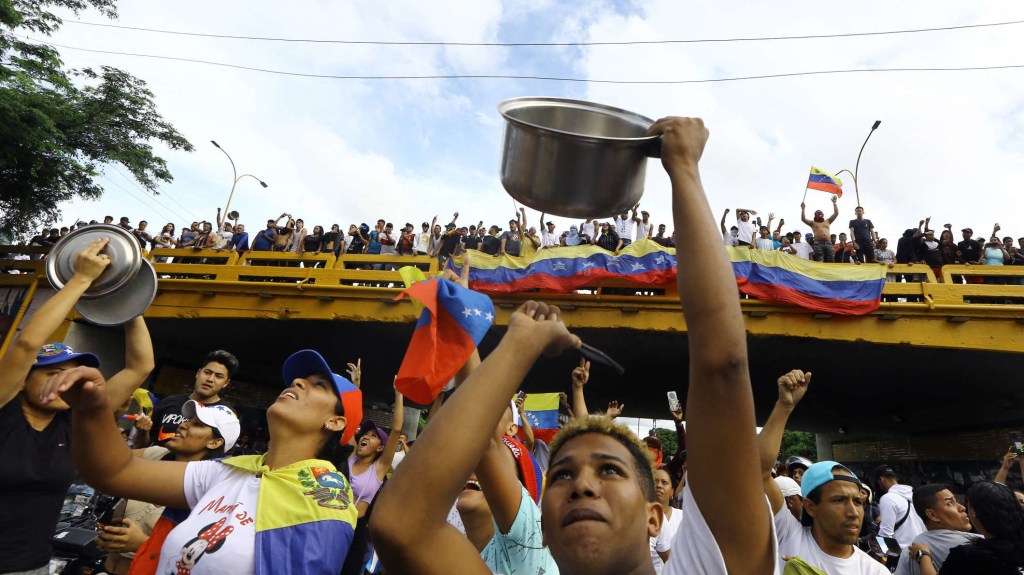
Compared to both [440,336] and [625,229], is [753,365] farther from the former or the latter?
[440,336]

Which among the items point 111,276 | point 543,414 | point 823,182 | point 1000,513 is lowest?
point 543,414

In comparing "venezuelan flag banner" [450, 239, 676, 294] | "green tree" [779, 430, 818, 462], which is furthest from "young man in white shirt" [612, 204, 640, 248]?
"green tree" [779, 430, 818, 462]

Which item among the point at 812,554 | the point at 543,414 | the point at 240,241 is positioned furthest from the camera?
the point at 240,241

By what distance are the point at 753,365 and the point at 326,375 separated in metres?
10.9

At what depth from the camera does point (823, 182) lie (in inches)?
464

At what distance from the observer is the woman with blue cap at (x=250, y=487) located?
1.86 m

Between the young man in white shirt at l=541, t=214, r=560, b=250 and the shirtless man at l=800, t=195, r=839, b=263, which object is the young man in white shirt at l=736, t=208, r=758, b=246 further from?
the young man in white shirt at l=541, t=214, r=560, b=250

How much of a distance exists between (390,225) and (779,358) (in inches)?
352

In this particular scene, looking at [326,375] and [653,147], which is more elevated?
[653,147]

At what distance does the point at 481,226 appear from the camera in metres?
13.7

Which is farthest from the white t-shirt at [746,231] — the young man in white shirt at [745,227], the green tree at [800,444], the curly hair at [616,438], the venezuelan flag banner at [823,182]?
the green tree at [800,444]

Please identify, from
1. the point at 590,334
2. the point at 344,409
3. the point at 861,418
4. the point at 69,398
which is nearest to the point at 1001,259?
the point at 861,418

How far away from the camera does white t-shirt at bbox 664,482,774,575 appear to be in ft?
3.81

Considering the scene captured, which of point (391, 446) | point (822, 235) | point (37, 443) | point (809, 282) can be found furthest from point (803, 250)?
point (37, 443)
